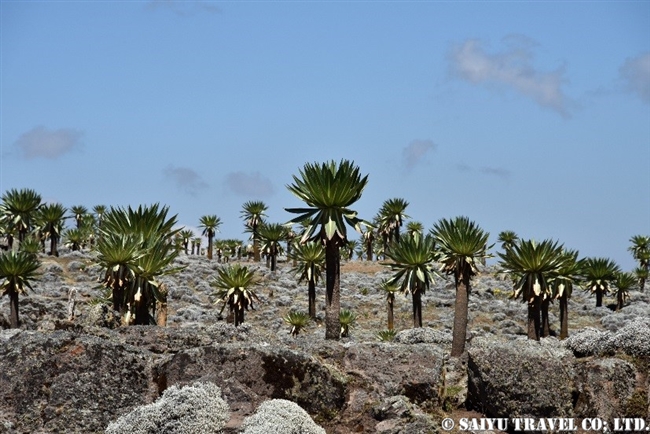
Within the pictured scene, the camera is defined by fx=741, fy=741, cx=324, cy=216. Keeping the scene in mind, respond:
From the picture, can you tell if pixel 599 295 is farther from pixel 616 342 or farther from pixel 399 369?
pixel 399 369

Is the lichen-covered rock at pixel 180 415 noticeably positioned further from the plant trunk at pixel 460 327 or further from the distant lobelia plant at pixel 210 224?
the distant lobelia plant at pixel 210 224

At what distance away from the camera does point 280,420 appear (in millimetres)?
11305

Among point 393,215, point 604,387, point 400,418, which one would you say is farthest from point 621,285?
point 400,418

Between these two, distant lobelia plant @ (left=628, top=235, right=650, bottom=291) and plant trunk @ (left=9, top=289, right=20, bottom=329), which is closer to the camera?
plant trunk @ (left=9, top=289, right=20, bottom=329)

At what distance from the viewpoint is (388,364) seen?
43.3ft

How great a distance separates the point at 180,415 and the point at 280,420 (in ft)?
5.11

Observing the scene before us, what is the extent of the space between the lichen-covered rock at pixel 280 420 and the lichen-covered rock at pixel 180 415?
0.49m

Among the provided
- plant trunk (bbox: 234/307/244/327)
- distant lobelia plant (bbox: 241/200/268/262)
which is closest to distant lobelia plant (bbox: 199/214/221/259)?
distant lobelia plant (bbox: 241/200/268/262)

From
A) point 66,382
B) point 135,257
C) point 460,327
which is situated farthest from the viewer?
point 460,327

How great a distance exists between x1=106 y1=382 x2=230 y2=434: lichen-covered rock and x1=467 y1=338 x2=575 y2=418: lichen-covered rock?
449cm

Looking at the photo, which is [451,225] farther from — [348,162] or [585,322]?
[585,322]

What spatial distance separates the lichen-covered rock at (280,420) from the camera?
11.1m

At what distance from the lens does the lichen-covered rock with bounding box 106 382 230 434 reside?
11328mm

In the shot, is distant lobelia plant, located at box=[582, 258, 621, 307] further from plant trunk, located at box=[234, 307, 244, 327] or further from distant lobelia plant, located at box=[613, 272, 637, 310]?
plant trunk, located at box=[234, 307, 244, 327]
